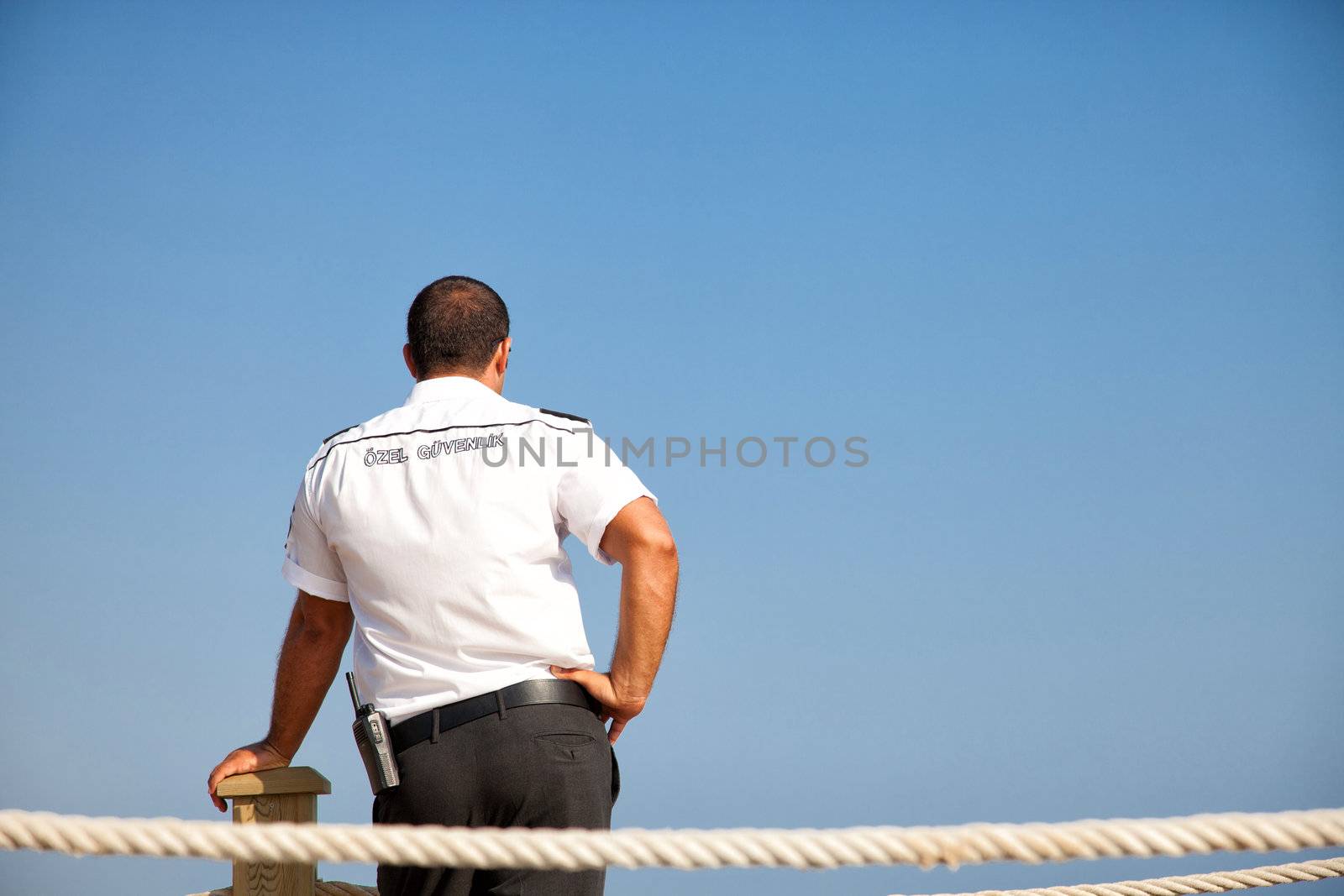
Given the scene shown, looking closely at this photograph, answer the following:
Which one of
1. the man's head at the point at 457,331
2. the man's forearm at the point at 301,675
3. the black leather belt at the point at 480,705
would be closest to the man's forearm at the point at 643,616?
the black leather belt at the point at 480,705

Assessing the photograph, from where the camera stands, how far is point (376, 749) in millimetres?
2254

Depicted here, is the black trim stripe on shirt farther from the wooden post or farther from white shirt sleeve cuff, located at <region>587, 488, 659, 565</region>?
the wooden post

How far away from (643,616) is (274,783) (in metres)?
0.83

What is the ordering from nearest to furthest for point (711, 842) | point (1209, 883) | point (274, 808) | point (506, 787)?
point (711, 842), point (506, 787), point (274, 808), point (1209, 883)

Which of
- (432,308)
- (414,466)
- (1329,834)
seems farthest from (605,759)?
(1329,834)

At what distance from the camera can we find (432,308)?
258 centimetres

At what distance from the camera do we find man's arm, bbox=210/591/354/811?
256 cm

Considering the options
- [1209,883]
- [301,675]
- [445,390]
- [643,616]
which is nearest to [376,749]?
[301,675]

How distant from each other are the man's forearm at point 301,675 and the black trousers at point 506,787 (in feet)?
1.49

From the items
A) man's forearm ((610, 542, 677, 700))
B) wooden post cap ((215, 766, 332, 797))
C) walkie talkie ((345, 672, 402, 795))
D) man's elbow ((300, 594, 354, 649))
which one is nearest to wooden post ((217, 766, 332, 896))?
wooden post cap ((215, 766, 332, 797))

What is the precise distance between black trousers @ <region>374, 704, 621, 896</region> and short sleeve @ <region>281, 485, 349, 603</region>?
0.47 meters

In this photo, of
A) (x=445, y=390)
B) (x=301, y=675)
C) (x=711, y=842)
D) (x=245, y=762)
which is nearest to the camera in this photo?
(x=711, y=842)

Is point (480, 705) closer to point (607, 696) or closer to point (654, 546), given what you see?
point (607, 696)

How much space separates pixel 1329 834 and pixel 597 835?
37.4 inches
